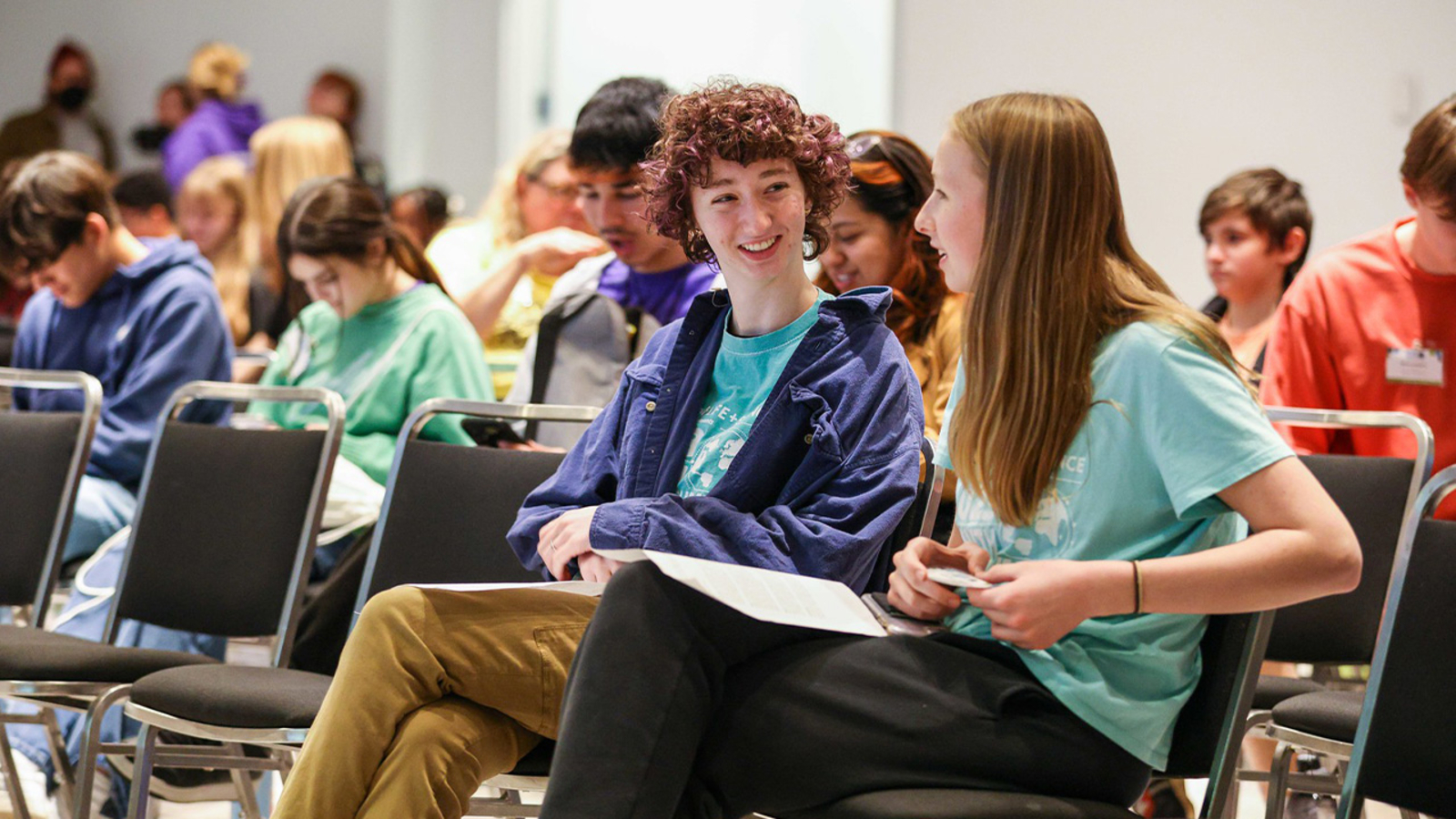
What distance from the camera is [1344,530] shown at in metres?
1.24

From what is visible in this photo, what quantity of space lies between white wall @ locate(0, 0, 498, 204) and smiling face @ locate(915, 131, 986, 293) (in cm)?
517

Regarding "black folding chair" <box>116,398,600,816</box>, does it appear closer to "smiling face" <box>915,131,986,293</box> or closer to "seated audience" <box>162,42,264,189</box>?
"smiling face" <box>915,131,986,293</box>

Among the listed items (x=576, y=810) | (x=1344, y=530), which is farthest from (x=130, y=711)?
(x=1344, y=530)

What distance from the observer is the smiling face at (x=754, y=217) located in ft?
6.09

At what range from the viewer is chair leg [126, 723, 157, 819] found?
6.43 ft

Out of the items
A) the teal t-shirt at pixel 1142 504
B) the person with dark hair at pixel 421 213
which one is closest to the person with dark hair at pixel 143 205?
the person with dark hair at pixel 421 213

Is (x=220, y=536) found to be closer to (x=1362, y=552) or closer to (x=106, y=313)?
(x=106, y=313)

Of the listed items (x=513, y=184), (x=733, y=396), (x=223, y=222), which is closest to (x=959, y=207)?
(x=733, y=396)

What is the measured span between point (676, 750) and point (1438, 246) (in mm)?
1843

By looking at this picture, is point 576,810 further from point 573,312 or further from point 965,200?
point 573,312

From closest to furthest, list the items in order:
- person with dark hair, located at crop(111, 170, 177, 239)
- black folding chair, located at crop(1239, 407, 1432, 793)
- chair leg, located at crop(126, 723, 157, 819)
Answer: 1. chair leg, located at crop(126, 723, 157, 819)
2. black folding chair, located at crop(1239, 407, 1432, 793)
3. person with dark hair, located at crop(111, 170, 177, 239)

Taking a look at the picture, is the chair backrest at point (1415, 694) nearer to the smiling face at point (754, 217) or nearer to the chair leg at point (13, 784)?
the smiling face at point (754, 217)

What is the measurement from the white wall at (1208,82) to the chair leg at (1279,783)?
2.80 metres

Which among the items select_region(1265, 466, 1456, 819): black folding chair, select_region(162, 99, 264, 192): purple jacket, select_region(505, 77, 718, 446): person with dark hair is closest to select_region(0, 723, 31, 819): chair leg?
select_region(505, 77, 718, 446): person with dark hair
